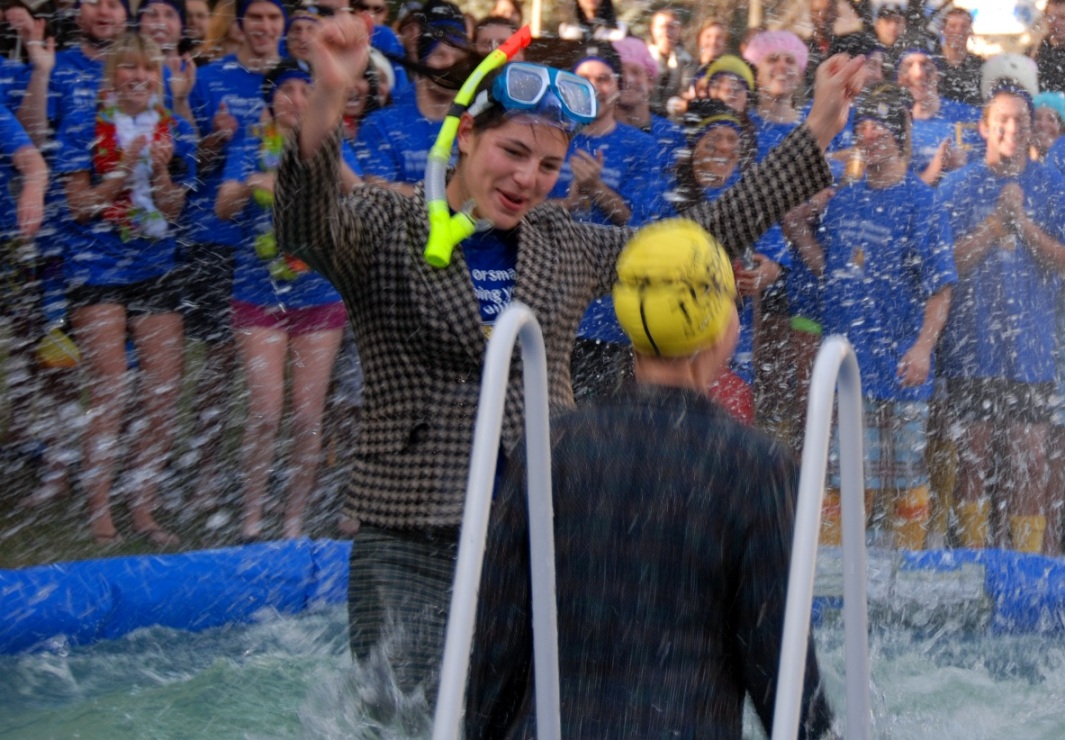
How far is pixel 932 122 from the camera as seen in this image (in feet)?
21.5

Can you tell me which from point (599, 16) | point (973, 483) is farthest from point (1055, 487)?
point (599, 16)

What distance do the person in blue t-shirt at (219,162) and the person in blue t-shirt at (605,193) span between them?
1282 millimetres

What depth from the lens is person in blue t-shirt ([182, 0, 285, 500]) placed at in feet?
18.1

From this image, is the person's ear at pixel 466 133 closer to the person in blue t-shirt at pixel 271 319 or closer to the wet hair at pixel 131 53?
the person in blue t-shirt at pixel 271 319

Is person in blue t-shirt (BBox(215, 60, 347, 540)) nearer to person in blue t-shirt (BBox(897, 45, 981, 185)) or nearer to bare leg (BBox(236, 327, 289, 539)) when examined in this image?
bare leg (BBox(236, 327, 289, 539))

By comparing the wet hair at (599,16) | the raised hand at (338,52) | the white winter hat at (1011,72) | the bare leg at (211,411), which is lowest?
the bare leg at (211,411)

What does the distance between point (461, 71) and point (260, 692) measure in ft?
6.44

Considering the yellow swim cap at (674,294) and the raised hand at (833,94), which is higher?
the raised hand at (833,94)

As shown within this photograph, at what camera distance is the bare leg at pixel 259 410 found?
5.62m

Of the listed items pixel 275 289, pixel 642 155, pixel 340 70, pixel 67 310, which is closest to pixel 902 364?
pixel 642 155

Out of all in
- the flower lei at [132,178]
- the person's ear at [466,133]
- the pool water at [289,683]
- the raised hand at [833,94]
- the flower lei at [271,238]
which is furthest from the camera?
the flower lei at [271,238]

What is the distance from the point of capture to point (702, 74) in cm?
637

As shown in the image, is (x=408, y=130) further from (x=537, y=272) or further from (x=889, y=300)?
(x=537, y=272)

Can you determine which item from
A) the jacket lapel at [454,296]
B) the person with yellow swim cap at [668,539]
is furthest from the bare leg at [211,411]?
the person with yellow swim cap at [668,539]
